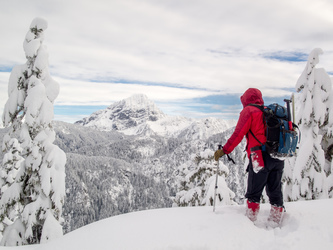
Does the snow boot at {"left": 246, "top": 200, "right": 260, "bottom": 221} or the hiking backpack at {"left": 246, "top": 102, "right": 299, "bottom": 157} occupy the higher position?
the hiking backpack at {"left": 246, "top": 102, "right": 299, "bottom": 157}

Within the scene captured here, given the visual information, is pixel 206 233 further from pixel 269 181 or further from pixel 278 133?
pixel 278 133

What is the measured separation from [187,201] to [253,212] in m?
11.5

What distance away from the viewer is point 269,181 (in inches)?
181

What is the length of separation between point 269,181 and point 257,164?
2.07 feet

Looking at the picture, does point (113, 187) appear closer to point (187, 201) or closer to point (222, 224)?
point (187, 201)

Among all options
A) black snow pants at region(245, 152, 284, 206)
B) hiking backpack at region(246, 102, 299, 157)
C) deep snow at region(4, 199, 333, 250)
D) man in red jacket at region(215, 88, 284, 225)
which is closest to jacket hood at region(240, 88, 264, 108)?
man in red jacket at region(215, 88, 284, 225)

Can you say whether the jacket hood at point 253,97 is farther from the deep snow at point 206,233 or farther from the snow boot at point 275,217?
the deep snow at point 206,233

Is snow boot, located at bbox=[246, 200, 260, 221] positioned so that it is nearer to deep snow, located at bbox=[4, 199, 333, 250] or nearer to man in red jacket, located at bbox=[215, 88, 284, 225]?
man in red jacket, located at bbox=[215, 88, 284, 225]

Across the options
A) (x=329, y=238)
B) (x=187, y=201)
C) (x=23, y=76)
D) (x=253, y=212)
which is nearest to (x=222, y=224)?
(x=253, y=212)

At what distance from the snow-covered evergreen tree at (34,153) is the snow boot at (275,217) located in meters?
8.25

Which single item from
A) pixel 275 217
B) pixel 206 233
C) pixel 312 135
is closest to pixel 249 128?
pixel 275 217

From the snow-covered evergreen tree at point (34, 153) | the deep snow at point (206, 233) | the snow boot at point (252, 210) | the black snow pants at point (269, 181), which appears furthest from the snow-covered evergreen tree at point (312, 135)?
the snow-covered evergreen tree at point (34, 153)

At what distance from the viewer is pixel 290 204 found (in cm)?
514

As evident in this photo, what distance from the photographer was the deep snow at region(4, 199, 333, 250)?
3.55 metres
